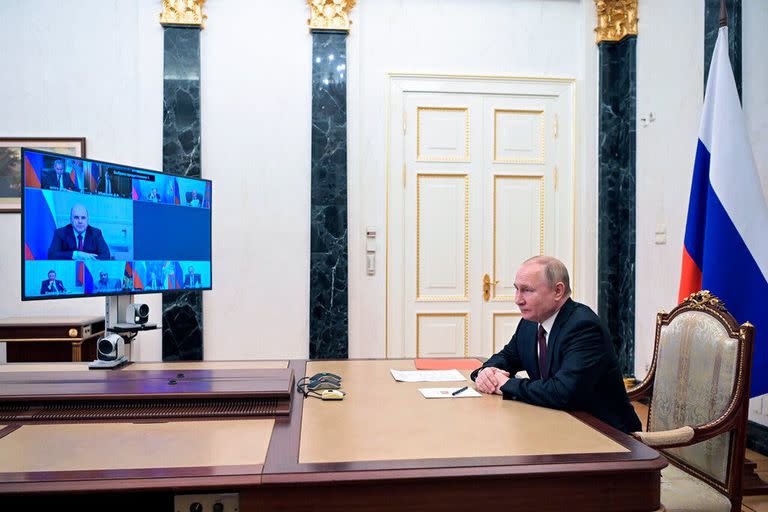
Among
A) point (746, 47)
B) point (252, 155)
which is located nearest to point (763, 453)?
point (746, 47)

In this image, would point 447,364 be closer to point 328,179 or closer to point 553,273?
point 553,273

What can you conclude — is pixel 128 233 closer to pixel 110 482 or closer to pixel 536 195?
pixel 110 482

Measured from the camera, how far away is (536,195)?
5102 mm

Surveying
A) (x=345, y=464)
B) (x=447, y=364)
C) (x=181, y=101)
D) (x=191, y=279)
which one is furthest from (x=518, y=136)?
(x=345, y=464)

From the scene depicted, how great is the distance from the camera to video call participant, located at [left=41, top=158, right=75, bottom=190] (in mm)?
1900

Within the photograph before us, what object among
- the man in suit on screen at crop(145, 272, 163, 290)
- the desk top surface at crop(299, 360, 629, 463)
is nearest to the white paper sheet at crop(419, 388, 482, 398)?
the desk top surface at crop(299, 360, 629, 463)

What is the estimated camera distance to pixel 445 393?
2.05 m

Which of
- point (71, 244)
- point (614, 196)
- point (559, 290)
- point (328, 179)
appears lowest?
point (559, 290)

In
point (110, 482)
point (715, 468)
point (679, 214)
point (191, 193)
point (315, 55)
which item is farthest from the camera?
point (315, 55)

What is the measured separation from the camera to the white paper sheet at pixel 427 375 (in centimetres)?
227

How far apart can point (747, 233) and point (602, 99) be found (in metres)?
2.22

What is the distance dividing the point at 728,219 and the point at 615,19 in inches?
97.7

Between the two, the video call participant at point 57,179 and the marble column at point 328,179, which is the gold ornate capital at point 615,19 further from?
the video call participant at point 57,179

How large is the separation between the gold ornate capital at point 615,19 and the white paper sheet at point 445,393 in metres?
3.96
